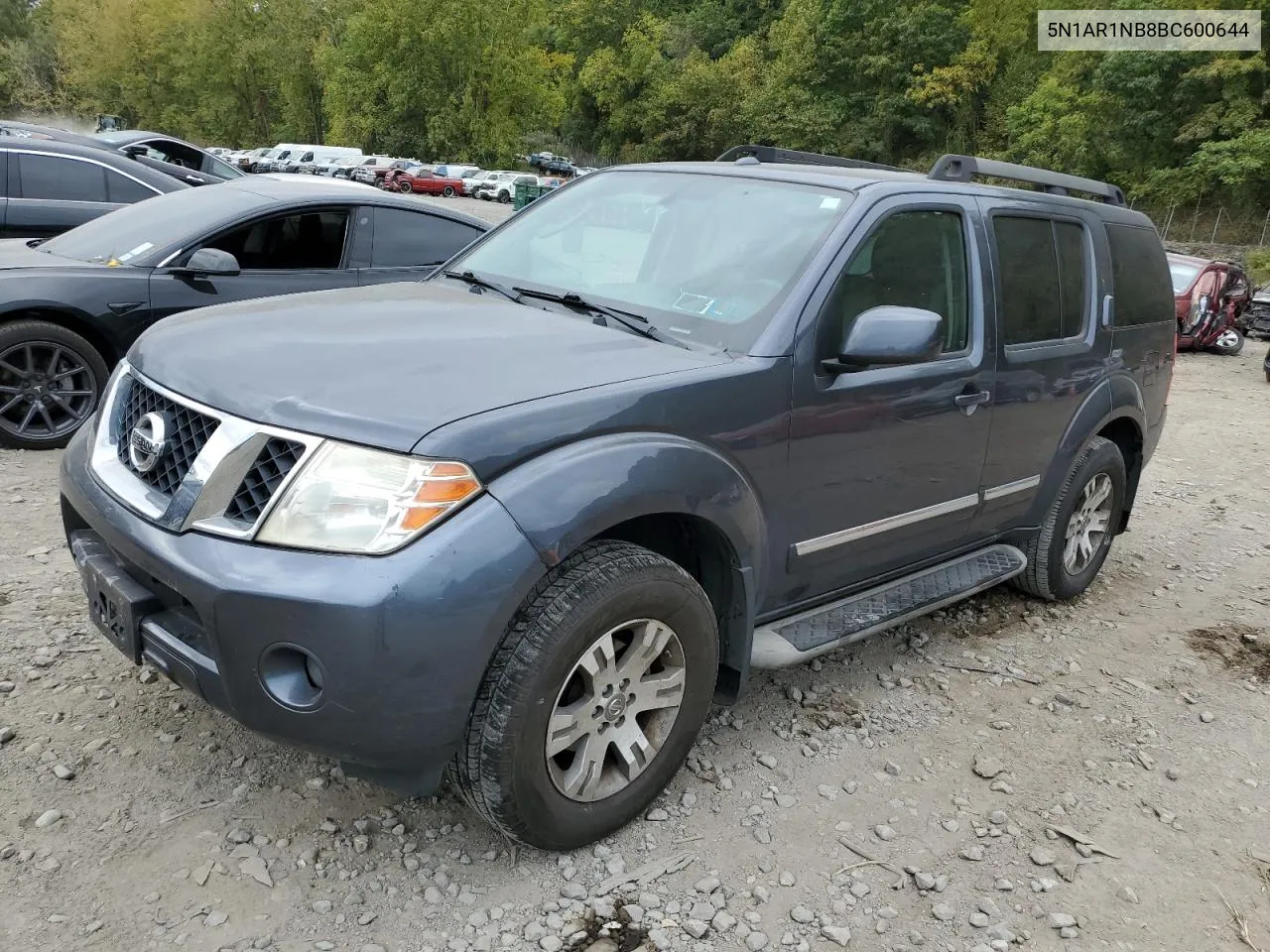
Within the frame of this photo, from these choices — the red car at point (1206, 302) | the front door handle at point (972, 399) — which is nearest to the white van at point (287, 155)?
the red car at point (1206, 302)

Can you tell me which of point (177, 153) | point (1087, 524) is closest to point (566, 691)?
point (1087, 524)

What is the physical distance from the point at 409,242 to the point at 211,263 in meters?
1.42

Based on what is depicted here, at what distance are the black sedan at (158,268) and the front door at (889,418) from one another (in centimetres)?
349

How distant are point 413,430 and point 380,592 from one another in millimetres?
375

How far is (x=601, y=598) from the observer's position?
8.21 feet

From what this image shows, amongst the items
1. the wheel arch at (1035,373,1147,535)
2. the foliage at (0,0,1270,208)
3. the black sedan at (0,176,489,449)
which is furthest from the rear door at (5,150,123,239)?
the foliage at (0,0,1270,208)

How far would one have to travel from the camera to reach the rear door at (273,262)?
18.5 ft

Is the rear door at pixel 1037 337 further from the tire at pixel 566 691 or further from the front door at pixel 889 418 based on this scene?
the tire at pixel 566 691

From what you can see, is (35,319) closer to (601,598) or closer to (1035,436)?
(601,598)

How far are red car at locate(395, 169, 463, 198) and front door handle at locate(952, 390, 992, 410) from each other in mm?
43425

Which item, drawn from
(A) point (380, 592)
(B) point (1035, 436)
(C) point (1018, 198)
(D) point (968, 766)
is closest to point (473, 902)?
(A) point (380, 592)

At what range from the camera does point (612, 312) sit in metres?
3.23

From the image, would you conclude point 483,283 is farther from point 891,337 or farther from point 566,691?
point 566,691

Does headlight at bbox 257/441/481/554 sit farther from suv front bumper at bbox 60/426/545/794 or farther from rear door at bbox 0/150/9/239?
rear door at bbox 0/150/9/239
